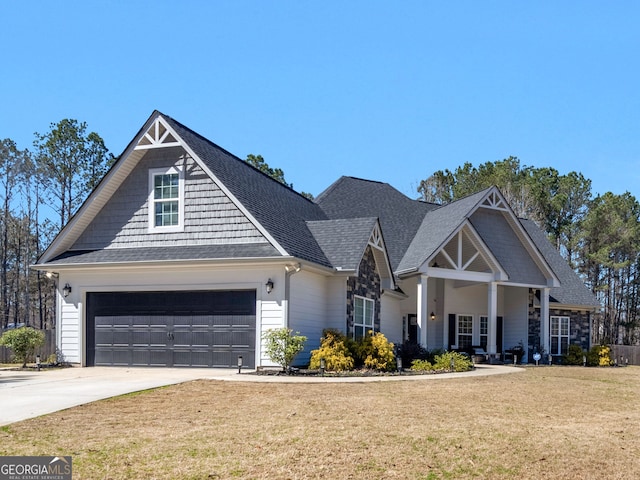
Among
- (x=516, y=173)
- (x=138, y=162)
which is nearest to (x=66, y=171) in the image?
Answer: (x=138, y=162)

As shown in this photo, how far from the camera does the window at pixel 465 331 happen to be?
29.4m

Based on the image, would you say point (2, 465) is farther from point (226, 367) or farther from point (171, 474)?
point (226, 367)

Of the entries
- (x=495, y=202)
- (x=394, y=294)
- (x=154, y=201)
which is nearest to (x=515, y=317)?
(x=495, y=202)

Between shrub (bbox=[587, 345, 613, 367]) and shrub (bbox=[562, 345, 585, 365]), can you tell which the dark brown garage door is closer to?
shrub (bbox=[562, 345, 585, 365])

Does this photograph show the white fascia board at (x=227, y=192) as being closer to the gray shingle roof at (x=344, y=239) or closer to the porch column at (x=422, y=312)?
the gray shingle roof at (x=344, y=239)

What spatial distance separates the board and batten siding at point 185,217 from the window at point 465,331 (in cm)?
1348

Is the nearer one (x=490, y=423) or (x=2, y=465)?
(x=2, y=465)

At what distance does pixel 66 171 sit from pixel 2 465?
1354 inches

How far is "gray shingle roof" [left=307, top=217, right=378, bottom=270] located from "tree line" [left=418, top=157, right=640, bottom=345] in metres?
26.4

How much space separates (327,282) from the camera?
20922 millimetres

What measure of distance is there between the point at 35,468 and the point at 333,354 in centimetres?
1136

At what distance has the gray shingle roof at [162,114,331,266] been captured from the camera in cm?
1920

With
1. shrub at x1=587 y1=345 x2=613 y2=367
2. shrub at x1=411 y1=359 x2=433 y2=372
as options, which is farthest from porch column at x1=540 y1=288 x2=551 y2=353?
shrub at x1=411 y1=359 x2=433 y2=372

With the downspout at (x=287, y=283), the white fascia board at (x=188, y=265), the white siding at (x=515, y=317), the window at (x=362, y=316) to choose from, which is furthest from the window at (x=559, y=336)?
the downspout at (x=287, y=283)
